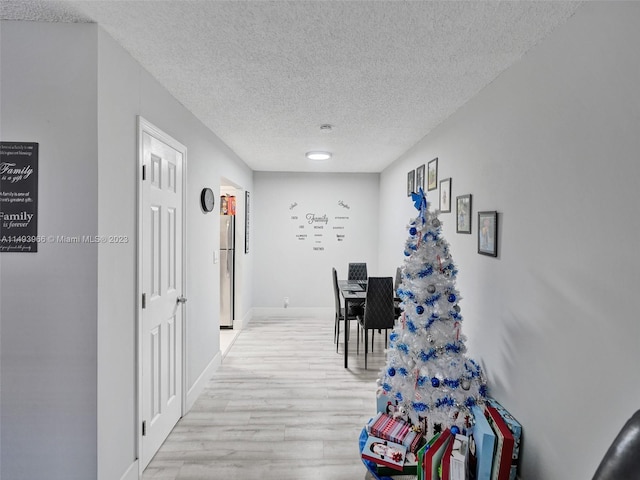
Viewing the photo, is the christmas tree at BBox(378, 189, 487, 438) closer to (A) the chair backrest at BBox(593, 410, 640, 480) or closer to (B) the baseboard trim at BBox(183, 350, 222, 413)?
(A) the chair backrest at BBox(593, 410, 640, 480)

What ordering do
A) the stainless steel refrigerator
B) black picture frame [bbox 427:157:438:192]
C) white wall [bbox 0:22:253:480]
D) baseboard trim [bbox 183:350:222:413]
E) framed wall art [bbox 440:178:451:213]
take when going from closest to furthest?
1. white wall [bbox 0:22:253:480]
2. baseboard trim [bbox 183:350:222:413]
3. framed wall art [bbox 440:178:451:213]
4. black picture frame [bbox 427:157:438:192]
5. the stainless steel refrigerator

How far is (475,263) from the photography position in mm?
2623

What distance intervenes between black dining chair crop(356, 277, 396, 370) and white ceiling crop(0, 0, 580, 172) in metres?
1.64

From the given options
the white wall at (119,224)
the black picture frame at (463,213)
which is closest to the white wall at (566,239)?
the black picture frame at (463,213)

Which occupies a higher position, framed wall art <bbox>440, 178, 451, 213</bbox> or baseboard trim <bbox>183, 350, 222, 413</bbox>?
framed wall art <bbox>440, 178, 451, 213</bbox>

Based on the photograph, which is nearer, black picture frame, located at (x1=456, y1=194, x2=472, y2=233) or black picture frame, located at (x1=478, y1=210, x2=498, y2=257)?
black picture frame, located at (x1=478, y1=210, x2=498, y2=257)

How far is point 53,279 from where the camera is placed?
1722 millimetres

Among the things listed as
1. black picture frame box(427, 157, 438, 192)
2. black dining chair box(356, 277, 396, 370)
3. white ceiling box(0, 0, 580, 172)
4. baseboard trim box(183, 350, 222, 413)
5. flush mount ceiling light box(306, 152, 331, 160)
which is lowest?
baseboard trim box(183, 350, 222, 413)

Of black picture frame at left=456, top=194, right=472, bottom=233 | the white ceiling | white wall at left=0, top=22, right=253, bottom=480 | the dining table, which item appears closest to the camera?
the white ceiling

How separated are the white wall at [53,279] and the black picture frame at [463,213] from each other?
7.88 feet

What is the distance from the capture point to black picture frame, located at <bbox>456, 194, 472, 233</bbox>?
2717mm

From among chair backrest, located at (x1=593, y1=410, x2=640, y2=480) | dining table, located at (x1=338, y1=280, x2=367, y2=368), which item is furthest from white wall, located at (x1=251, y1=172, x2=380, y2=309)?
chair backrest, located at (x1=593, y1=410, x2=640, y2=480)

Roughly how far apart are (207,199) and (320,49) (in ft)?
6.38

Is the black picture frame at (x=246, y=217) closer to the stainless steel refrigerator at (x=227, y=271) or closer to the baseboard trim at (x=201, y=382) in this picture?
the stainless steel refrigerator at (x=227, y=271)
